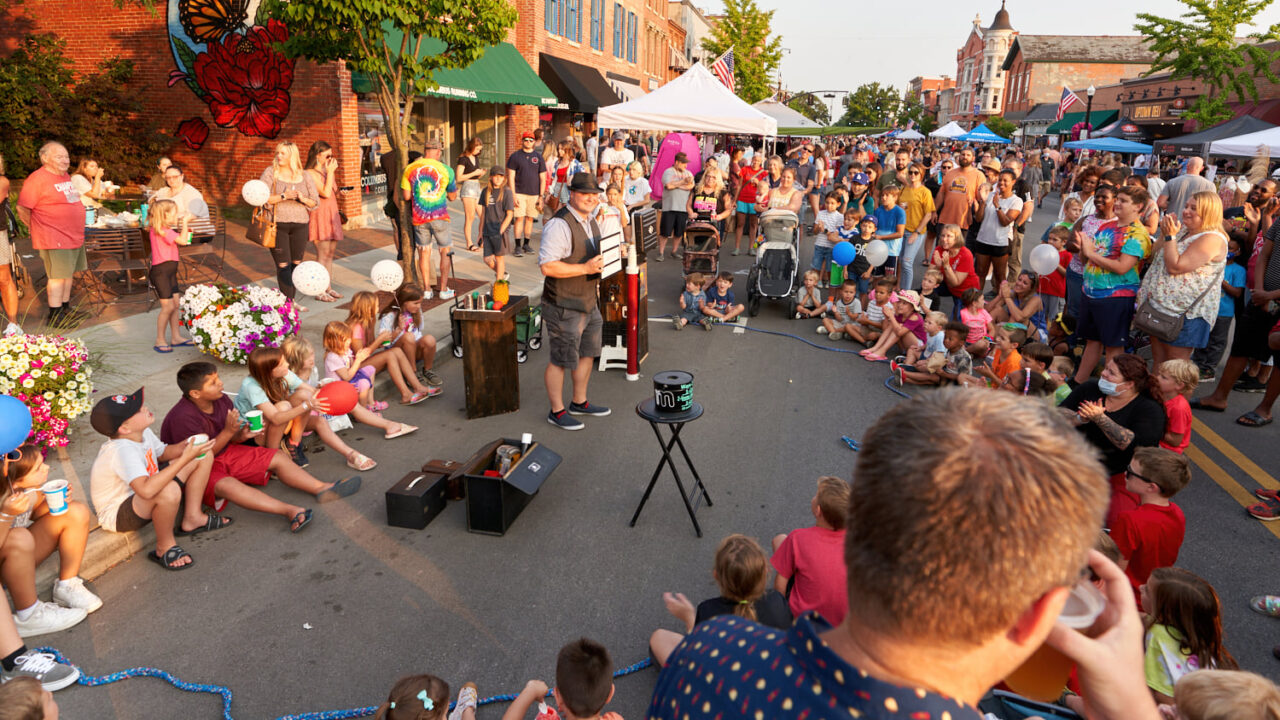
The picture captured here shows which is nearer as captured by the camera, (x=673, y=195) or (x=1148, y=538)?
(x=1148, y=538)

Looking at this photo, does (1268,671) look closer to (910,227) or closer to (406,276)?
(910,227)

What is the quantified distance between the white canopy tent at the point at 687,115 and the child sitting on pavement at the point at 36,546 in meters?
10.2

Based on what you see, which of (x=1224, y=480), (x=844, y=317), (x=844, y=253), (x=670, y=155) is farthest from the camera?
(x=670, y=155)

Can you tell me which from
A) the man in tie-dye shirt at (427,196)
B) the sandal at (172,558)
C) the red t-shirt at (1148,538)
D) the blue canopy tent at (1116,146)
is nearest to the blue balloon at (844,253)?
the man in tie-dye shirt at (427,196)

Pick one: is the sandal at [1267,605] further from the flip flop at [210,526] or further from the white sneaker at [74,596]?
the white sneaker at [74,596]

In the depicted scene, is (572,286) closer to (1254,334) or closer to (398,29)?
(398,29)

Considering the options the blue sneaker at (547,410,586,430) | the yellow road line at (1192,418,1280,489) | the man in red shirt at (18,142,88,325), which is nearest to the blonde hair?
the yellow road line at (1192,418,1280,489)

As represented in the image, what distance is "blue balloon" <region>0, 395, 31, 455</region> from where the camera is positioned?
157 inches

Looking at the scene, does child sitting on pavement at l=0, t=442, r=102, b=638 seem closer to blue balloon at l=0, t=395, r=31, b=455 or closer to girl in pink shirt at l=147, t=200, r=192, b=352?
blue balloon at l=0, t=395, r=31, b=455

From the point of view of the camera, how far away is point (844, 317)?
32.8 feet

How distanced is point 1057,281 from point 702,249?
5.26 metres

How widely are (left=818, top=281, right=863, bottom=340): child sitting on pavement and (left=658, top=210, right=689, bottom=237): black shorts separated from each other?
4.87 meters

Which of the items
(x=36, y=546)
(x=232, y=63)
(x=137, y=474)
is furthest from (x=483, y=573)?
(x=232, y=63)

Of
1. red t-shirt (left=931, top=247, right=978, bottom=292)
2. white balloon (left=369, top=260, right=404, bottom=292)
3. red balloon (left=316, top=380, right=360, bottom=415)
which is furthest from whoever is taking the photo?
red t-shirt (left=931, top=247, right=978, bottom=292)
